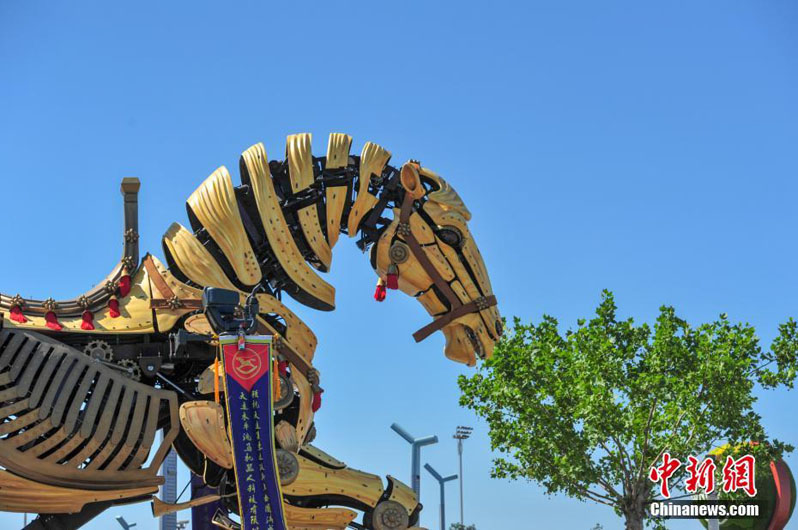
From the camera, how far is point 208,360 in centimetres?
1277

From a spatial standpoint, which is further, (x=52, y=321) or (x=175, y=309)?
(x=175, y=309)

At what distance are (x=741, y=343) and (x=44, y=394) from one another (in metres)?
10.9

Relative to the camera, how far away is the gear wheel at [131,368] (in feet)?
40.9

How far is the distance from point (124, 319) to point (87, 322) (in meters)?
0.41

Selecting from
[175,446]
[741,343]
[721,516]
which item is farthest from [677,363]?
[175,446]

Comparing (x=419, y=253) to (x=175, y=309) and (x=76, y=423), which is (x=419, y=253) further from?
(x=76, y=423)

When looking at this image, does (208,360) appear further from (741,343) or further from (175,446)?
(741,343)

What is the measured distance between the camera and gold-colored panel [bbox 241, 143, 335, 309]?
13000 millimetres

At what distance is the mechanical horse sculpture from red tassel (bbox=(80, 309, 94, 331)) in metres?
0.01

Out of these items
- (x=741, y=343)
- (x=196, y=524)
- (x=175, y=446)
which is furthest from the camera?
(x=741, y=343)

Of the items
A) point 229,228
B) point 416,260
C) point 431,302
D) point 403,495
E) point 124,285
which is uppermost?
point 416,260

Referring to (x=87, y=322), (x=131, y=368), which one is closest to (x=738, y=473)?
(x=131, y=368)

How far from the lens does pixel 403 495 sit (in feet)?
43.7

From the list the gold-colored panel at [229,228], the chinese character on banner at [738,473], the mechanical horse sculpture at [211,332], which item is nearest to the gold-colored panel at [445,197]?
the mechanical horse sculpture at [211,332]
